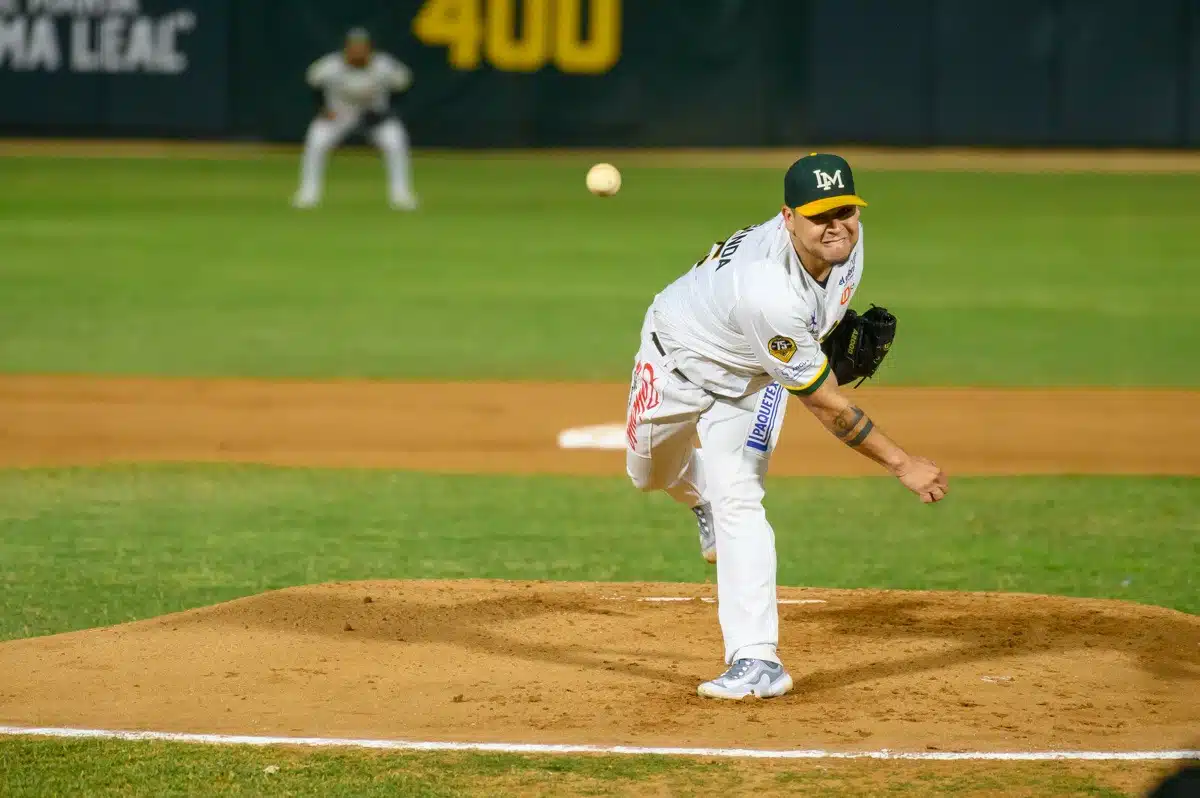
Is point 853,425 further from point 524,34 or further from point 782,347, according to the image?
point 524,34

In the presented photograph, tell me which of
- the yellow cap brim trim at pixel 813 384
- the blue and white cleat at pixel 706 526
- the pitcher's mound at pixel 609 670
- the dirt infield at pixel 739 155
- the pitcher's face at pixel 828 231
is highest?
the pitcher's face at pixel 828 231

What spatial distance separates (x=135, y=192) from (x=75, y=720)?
19427 millimetres

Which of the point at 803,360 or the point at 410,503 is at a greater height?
the point at 803,360

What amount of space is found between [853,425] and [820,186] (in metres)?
0.65

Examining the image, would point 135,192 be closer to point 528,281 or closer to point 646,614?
point 528,281

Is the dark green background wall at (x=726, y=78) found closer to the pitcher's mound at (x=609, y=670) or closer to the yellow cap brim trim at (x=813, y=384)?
the pitcher's mound at (x=609, y=670)

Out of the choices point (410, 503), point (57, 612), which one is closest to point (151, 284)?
point (410, 503)

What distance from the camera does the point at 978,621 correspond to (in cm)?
644

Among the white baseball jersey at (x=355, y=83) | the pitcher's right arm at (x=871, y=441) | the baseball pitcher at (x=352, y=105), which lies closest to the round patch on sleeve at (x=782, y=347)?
the pitcher's right arm at (x=871, y=441)

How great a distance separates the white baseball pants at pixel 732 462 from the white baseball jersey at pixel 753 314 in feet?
0.19

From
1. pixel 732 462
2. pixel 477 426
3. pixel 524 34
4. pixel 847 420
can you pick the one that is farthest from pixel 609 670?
pixel 524 34

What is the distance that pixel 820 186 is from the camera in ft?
16.1

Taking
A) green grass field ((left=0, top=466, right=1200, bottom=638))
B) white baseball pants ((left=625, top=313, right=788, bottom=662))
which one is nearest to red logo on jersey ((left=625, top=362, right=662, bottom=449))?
white baseball pants ((left=625, top=313, right=788, bottom=662))

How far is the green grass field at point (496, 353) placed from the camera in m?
6.50
